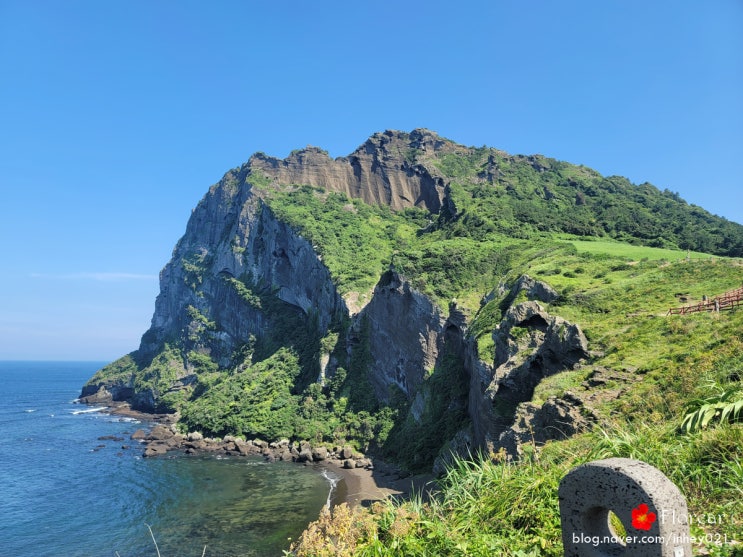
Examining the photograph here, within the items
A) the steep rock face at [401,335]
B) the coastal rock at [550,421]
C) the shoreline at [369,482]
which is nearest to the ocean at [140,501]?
the shoreline at [369,482]

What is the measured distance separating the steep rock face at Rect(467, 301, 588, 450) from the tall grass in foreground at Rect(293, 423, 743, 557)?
18136 mm

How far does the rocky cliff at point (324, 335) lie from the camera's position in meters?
38.8

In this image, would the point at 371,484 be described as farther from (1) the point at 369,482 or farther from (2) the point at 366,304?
(2) the point at 366,304

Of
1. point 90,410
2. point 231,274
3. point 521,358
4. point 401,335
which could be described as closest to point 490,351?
point 521,358

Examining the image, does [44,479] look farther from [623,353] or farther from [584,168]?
[584,168]

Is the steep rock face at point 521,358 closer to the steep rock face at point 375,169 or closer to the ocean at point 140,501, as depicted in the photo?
the ocean at point 140,501

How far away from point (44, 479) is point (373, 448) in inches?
1711

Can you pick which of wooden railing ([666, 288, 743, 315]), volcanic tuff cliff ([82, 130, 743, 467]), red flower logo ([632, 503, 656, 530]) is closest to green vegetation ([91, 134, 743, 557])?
volcanic tuff cliff ([82, 130, 743, 467])

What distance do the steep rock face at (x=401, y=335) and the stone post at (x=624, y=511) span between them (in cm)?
5636

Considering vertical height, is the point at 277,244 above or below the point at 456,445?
above

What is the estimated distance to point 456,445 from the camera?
4319 cm

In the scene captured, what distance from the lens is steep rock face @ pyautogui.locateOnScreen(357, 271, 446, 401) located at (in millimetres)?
63750

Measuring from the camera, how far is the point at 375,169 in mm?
135625

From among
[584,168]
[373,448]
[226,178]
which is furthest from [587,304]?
[226,178]
